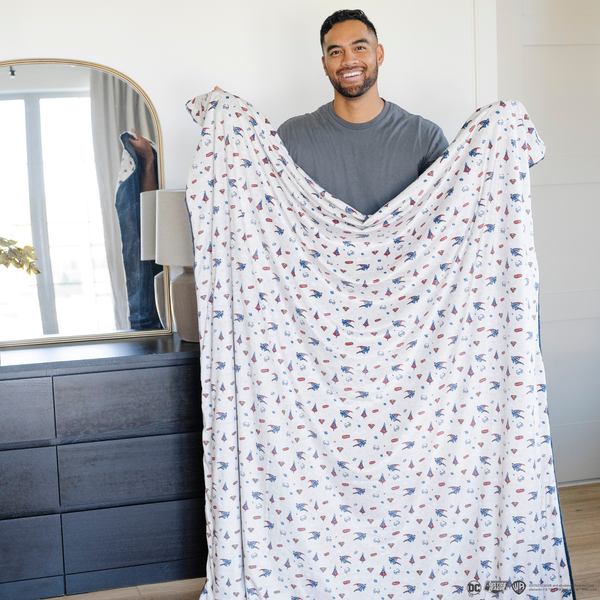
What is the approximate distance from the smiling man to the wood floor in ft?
4.57

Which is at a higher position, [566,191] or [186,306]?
[566,191]

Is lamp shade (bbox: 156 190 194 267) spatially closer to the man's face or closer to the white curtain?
the white curtain

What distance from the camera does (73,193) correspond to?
225 cm

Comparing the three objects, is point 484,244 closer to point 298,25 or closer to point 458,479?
point 458,479

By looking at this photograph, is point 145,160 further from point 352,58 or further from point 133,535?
point 133,535

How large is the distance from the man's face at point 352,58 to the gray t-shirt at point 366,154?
0.11 meters

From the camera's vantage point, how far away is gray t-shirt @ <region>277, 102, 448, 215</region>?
6.40 feet

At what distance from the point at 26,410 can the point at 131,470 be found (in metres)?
0.39

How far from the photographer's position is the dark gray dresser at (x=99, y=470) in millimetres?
1943

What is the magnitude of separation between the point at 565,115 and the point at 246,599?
236 cm

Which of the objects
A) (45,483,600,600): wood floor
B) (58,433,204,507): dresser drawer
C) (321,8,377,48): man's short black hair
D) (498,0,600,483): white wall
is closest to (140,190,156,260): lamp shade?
(58,433,204,507): dresser drawer

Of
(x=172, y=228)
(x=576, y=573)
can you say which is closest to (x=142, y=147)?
(x=172, y=228)

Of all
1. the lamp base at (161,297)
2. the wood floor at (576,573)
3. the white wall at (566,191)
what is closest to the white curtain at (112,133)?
the lamp base at (161,297)

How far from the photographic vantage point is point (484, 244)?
1776 mm
